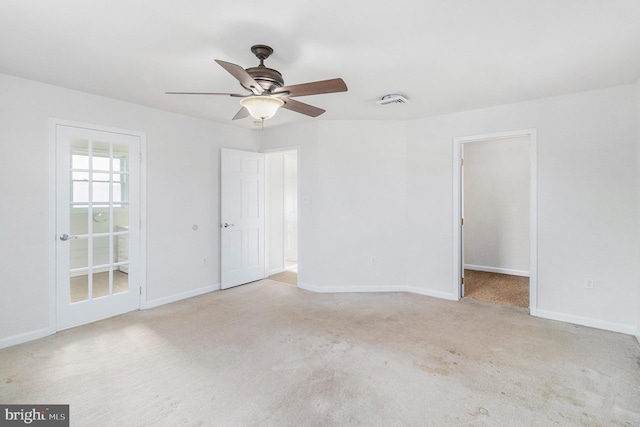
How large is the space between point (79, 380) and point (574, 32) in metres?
4.25

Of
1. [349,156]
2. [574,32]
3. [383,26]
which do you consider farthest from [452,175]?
[383,26]

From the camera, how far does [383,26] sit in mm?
2113

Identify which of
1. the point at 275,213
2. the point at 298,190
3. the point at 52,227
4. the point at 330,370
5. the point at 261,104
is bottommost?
the point at 330,370

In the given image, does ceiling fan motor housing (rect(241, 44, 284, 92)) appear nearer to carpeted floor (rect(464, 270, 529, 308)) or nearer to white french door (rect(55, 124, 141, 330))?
white french door (rect(55, 124, 141, 330))

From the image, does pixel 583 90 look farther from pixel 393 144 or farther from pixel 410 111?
pixel 393 144

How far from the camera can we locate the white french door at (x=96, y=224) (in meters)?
3.29

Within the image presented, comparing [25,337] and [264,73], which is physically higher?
[264,73]

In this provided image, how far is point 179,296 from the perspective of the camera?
14.0 ft

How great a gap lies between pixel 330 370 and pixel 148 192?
2.98 m

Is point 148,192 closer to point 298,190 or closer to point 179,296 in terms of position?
point 179,296

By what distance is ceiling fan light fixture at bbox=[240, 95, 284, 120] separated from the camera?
2301 millimetres

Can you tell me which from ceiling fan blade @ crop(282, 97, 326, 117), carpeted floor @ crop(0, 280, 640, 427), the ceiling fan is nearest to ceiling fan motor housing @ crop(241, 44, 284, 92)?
the ceiling fan

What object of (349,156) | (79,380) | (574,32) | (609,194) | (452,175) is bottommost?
(79,380)

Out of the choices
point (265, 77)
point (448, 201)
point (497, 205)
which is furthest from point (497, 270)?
point (265, 77)
